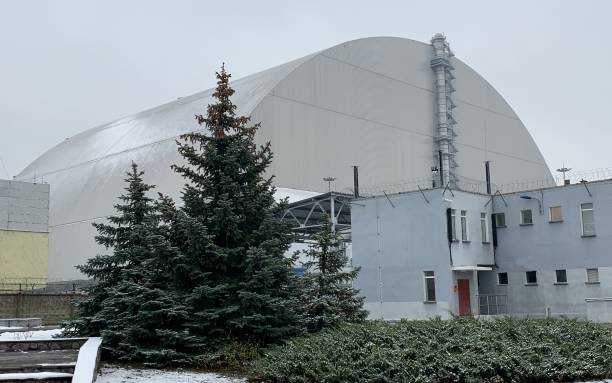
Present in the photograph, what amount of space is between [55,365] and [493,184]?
47.8 m

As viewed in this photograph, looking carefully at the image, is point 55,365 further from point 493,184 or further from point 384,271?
point 493,184

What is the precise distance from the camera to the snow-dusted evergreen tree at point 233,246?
53.0ft

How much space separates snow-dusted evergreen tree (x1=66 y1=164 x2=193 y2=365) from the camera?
15617mm

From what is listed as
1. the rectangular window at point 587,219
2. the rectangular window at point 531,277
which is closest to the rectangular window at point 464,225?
the rectangular window at point 531,277

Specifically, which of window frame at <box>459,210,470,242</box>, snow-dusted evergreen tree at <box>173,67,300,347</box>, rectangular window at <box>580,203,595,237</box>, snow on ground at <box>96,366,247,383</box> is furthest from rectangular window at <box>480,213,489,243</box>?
snow on ground at <box>96,366,247,383</box>

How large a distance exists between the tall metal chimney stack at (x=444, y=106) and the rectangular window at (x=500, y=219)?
63.2 feet

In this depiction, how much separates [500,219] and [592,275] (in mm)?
5277

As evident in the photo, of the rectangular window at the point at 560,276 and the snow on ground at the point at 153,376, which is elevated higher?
the rectangular window at the point at 560,276

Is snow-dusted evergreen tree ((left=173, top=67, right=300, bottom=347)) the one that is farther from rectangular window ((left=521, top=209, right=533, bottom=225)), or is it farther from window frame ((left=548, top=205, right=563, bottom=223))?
rectangular window ((left=521, top=209, right=533, bottom=225))

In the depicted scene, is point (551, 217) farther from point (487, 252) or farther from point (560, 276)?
point (487, 252)

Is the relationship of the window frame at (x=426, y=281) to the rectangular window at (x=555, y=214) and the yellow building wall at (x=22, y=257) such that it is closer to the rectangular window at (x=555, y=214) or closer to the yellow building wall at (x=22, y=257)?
the rectangular window at (x=555, y=214)

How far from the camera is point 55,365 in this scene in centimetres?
1266

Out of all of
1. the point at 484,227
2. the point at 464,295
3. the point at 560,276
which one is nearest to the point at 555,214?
the point at 560,276

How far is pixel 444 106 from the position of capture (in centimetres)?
5466
